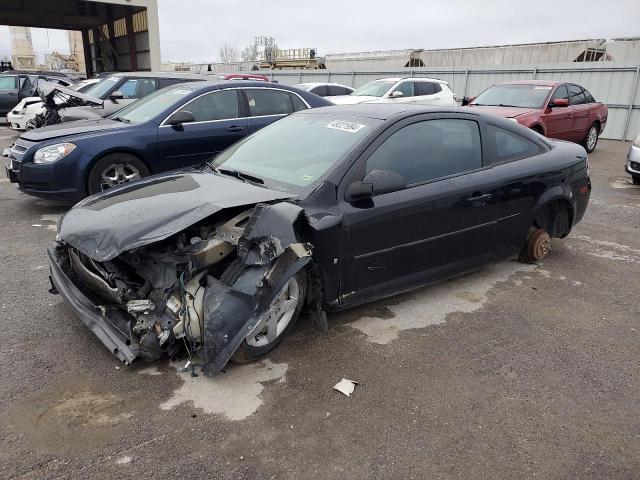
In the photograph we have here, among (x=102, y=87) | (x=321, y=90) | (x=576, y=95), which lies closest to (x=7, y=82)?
(x=102, y=87)

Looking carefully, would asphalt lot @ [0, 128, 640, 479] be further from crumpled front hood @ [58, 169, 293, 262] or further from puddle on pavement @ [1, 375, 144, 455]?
crumpled front hood @ [58, 169, 293, 262]

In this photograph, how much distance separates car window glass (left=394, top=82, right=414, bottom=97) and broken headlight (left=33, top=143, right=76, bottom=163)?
29.4ft

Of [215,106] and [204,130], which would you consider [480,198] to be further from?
[215,106]

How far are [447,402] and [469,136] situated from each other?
2.31 metres

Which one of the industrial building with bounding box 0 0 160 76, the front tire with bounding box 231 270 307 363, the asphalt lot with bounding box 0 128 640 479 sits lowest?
the asphalt lot with bounding box 0 128 640 479

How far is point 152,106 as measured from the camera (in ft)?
22.2

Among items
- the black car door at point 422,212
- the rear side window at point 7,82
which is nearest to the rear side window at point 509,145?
the black car door at point 422,212

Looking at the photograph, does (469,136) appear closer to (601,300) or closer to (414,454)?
(601,300)

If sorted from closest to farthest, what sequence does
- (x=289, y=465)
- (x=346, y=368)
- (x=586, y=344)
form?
1. (x=289, y=465)
2. (x=346, y=368)
3. (x=586, y=344)

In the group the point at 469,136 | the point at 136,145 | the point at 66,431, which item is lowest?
the point at 66,431

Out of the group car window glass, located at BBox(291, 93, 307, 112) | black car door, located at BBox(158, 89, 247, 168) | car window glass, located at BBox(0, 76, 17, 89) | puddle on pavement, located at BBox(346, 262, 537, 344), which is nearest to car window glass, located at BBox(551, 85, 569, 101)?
car window glass, located at BBox(291, 93, 307, 112)

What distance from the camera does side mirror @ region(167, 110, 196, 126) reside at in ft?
20.9

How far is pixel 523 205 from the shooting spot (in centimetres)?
440

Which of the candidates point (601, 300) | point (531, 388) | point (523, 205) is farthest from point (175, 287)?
point (601, 300)
